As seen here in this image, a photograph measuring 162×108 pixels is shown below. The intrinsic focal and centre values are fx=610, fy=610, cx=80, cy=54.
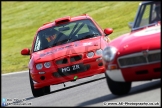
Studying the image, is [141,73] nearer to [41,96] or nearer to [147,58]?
[147,58]

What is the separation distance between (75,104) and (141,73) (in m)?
1.11

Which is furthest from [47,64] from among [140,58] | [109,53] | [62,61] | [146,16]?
[140,58]

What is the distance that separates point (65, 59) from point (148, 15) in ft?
8.29

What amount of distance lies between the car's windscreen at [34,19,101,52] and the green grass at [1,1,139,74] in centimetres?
1313

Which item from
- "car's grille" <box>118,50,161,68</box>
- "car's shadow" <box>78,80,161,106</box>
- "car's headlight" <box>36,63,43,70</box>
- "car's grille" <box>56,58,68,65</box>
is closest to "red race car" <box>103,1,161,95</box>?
"car's grille" <box>118,50,161,68</box>

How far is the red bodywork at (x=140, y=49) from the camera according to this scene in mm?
8938

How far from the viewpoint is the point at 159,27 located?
9.80 metres

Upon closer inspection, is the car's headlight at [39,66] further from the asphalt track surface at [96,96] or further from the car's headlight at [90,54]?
the car's headlight at [90,54]

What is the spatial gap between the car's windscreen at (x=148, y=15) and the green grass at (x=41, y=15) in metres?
17.0

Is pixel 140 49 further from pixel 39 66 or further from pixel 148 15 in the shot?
pixel 39 66

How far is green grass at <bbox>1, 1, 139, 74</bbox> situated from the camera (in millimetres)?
33656

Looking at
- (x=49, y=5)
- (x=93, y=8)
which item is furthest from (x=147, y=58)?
(x=49, y=5)

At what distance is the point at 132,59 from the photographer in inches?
359

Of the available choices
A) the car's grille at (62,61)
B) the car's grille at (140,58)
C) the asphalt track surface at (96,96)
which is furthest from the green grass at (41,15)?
the car's grille at (140,58)
